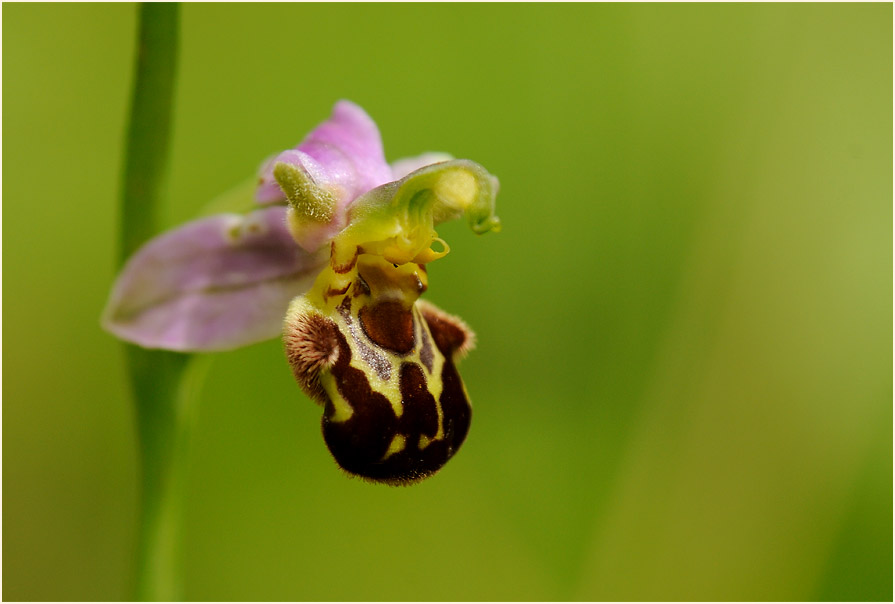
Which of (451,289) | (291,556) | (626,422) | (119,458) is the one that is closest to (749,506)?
(626,422)

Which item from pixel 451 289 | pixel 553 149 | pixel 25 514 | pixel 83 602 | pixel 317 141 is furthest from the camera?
pixel 553 149

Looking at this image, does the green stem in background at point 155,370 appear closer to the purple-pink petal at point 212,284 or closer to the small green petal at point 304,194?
the purple-pink petal at point 212,284

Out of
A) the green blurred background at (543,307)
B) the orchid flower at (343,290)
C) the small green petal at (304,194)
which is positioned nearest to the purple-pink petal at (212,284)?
the orchid flower at (343,290)

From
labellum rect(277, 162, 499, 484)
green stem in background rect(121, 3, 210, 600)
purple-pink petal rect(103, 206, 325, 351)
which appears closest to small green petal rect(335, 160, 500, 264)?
labellum rect(277, 162, 499, 484)

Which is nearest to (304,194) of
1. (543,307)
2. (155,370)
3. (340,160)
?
(340,160)

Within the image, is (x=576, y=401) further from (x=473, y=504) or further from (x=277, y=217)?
(x=277, y=217)

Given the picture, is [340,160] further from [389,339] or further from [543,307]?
[543,307]

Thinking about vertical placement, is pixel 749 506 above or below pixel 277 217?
below

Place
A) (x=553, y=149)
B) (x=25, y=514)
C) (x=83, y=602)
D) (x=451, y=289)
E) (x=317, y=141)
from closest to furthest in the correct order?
(x=317, y=141) → (x=83, y=602) → (x=25, y=514) → (x=451, y=289) → (x=553, y=149)
